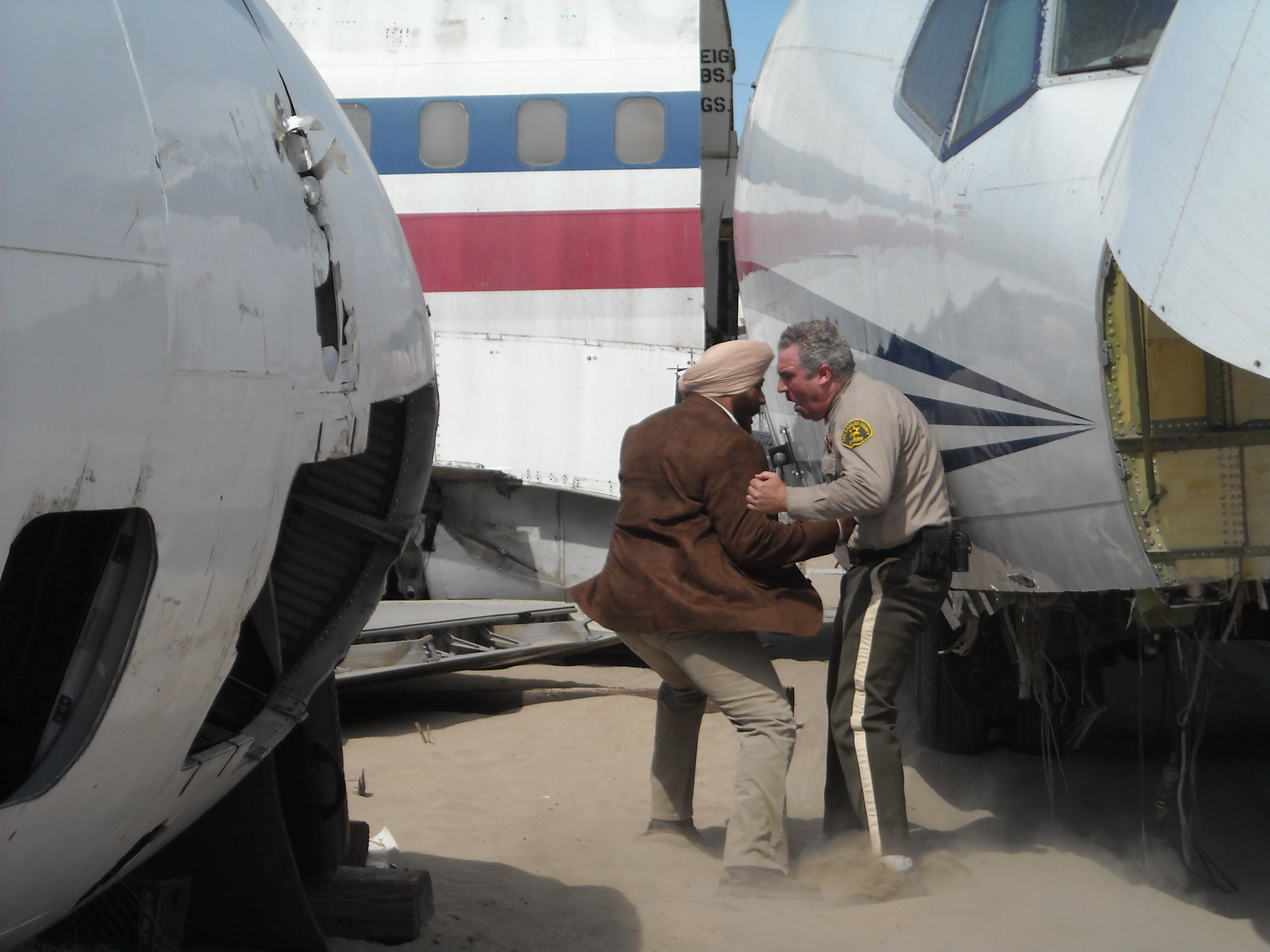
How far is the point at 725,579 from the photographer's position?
12.1ft

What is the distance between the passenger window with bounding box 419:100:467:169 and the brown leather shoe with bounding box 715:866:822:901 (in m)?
6.32

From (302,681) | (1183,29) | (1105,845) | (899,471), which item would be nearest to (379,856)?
(302,681)

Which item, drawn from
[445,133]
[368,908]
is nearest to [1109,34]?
[368,908]

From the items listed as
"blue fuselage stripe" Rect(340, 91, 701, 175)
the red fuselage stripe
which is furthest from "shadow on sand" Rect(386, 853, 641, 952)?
"blue fuselage stripe" Rect(340, 91, 701, 175)

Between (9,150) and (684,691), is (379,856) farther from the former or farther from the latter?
(9,150)

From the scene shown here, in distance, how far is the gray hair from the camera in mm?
3795

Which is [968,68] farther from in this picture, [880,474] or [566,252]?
[566,252]

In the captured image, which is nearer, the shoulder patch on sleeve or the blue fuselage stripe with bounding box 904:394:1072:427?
the blue fuselage stripe with bounding box 904:394:1072:427

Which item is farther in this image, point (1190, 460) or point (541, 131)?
point (541, 131)

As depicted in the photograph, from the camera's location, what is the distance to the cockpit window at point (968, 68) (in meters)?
3.47

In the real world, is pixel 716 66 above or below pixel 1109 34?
above

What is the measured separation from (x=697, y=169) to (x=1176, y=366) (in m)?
6.01

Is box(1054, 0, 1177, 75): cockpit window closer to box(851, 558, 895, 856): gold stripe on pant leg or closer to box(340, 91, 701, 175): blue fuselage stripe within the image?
box(851, 558, 895, 856): gold stripe on pant leg

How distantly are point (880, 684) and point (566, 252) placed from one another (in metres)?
5.55
